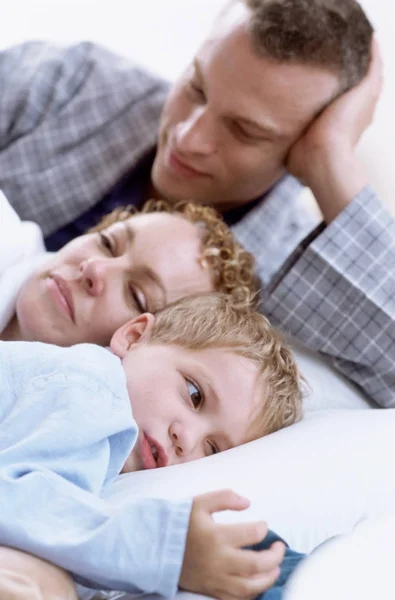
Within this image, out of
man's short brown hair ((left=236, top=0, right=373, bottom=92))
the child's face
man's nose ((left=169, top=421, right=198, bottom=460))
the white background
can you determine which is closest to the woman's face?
the child's face

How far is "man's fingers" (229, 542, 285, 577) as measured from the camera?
557 millimetres

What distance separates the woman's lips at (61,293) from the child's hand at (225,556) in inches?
18.0

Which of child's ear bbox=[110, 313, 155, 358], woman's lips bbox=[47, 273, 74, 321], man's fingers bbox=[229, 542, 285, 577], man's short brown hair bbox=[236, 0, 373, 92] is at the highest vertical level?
man's short brown hair bbox=[236, 0, 373, 92]

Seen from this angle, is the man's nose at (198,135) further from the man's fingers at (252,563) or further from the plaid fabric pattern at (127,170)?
the man's fingers at (252,563)

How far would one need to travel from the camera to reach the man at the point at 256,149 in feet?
3.80

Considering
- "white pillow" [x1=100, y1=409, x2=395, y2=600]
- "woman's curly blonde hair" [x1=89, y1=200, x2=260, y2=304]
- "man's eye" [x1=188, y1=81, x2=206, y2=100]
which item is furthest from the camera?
"man's eye" [x1=188, y1=81, x2=206, y2=100]

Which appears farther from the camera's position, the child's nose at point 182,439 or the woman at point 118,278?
the woman at point 118,278

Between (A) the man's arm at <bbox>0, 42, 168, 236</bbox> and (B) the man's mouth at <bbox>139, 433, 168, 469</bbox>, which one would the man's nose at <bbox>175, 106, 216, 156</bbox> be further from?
(B) the man's mouth at <bbox>139, 433, 168, 469</bbox>

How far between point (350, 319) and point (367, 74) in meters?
0.49

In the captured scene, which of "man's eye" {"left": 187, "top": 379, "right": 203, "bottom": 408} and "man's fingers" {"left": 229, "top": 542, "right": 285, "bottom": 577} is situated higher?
"man's fingers" {"left": 229, "top": 542, "right": 285, "bottom": 577}

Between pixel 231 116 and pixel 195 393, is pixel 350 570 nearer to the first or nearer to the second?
pixel 195 393

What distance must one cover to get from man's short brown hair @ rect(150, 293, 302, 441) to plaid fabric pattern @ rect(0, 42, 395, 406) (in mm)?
232

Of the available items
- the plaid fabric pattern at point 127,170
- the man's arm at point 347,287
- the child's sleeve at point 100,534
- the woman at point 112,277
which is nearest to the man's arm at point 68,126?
the plaid fabric pattern at point 127,170

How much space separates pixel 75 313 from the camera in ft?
3.20
